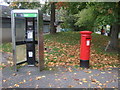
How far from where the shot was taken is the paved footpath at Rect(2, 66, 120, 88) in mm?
4048

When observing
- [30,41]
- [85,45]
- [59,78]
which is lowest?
[59,78]

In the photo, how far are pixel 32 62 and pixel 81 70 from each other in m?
1.92

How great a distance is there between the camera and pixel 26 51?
5.77m

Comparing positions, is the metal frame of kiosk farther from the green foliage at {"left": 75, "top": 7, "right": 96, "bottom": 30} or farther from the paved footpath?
the green foliage at {"left": 75, "top": 7, "right": 96, "bottom": 30}

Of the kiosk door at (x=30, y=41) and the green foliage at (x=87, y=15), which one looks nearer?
the kiosk door at (x=30, y=41)

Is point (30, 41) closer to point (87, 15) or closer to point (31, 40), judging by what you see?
point (31, 40)

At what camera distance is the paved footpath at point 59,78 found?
4.05 m

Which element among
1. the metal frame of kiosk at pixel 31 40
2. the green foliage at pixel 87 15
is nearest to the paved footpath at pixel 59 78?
the metal frame of kiosk at pixel 31 40

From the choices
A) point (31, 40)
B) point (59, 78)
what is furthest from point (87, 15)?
point (59, 78)

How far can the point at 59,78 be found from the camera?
4535 mm

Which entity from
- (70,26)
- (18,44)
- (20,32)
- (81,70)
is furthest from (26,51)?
(70,26)

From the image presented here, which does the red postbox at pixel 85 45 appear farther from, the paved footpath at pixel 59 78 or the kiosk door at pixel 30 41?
the kiosk door at pixel 30 41

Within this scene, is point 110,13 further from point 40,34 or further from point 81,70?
point 40,34

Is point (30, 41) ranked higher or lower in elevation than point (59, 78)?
higher
